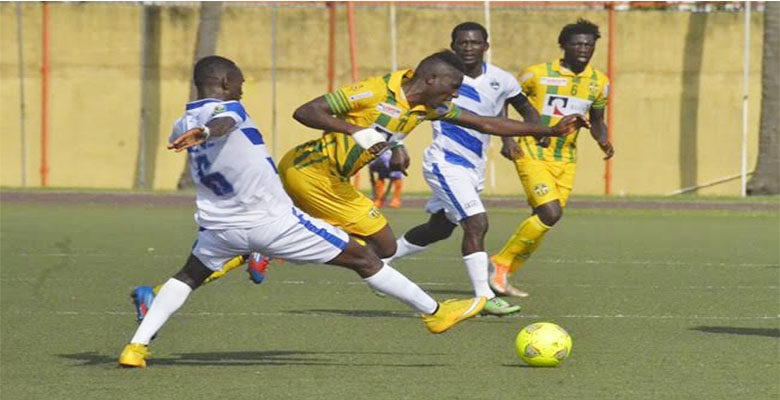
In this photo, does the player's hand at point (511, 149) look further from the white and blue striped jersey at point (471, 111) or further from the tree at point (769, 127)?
the tree at point (769, 127)

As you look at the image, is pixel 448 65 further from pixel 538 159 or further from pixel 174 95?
pixel 174 95

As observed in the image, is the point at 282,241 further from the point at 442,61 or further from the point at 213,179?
the point at 442,61

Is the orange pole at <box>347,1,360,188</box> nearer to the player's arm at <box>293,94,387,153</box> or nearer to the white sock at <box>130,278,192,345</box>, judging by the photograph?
the player's arm at <box>293,94,387,153</box>

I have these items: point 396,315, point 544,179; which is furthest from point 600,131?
point 396,315

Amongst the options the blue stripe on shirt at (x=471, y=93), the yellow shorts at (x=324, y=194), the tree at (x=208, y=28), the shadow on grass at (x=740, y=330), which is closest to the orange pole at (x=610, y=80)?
the tree at (x=208, y=28)

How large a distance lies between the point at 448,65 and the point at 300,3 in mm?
18849

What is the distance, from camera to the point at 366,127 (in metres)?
10.2

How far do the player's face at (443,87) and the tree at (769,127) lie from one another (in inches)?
687

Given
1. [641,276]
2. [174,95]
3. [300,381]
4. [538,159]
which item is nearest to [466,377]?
[300,381]

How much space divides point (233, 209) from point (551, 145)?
15.9 ft

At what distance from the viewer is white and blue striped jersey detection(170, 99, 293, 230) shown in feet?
29.8

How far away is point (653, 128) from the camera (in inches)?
1129

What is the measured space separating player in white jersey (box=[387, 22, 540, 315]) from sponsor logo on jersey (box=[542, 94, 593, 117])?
1.79 ft

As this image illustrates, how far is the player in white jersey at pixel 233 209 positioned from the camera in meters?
9.10
